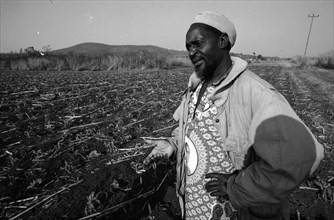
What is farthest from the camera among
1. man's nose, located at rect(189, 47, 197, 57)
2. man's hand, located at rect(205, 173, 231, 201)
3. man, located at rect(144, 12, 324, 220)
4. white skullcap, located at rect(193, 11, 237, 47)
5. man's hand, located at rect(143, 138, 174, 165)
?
man's hand, located at rect(143, 138, 174, 165)

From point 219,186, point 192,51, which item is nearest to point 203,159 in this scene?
point 219,186

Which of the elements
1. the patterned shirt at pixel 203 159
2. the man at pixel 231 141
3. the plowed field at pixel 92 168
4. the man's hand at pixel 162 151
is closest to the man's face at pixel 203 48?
the man at pixel 231 141

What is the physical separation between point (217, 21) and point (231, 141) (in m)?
0.91

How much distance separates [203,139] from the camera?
5.72 feet

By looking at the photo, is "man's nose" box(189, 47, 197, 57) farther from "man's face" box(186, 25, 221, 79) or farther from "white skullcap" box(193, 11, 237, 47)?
"white skullcap" box(193, 11, 237, 47)

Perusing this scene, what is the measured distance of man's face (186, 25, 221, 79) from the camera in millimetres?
1691

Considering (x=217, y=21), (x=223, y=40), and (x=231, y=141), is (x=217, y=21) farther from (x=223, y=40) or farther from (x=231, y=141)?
(x=231, y=141)

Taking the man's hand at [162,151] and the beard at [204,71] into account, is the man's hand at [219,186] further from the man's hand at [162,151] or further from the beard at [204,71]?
the beard at [204,71]

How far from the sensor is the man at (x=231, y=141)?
3.79 ft

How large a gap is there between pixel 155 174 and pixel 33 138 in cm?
307

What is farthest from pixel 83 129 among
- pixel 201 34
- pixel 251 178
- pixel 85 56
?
pixel 85 56

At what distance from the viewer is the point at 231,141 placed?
4.89 ft

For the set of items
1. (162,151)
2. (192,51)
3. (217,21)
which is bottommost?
(162,151)

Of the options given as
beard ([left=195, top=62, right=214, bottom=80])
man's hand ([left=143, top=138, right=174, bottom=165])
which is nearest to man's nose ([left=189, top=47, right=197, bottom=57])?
beard ([left=195, top=62, right=214, bottom=80])
